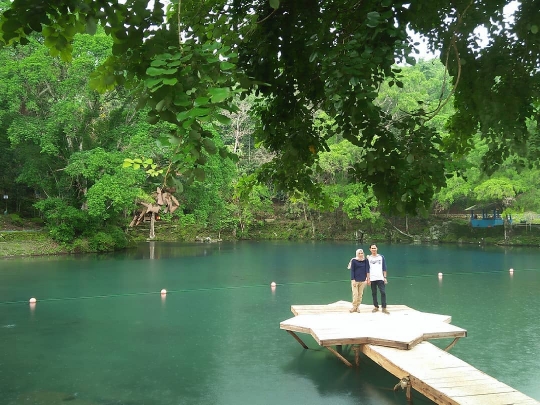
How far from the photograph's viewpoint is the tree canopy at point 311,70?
4.93ft

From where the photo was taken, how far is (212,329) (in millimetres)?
9227

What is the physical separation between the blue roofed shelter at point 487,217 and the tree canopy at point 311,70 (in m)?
25.3

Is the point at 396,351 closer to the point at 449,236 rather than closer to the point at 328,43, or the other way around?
the point at 328,43

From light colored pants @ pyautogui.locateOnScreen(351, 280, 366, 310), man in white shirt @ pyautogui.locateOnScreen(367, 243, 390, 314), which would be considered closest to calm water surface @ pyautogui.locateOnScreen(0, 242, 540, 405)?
light colored pants @ pyautogui.locateOnScreen(351, 280, 366, 310)

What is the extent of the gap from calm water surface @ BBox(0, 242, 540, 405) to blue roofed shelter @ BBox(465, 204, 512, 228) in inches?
341

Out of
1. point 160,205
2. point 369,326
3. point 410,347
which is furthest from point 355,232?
point 410,347

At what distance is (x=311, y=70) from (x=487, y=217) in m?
27.7

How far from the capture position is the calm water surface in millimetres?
6203

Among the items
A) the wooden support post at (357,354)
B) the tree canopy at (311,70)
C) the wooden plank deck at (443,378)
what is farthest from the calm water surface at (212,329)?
the tree canopy at (311,70)

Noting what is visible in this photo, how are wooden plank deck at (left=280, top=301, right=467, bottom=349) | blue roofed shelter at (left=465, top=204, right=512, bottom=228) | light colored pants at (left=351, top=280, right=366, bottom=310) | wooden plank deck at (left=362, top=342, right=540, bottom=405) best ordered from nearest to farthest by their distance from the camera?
wooden plank deck at (left=362, top=342, right=540, bottom=405)
wooden plank deck at (left=280, top=301, right=467, bottom=349)
light colored pants at (left=351, top=280, right=366, bottom=310)
blue roofed shelter at (left=465, top=204, right=512, bottom=228)

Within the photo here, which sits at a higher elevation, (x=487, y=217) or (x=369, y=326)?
(x=487, y=217)

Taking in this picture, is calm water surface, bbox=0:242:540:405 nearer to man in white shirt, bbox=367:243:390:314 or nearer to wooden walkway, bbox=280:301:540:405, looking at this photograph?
wooden walkway, bbox=280:301:540:405

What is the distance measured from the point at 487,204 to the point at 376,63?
2608 cm

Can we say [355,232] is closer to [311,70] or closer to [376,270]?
[376,270]
